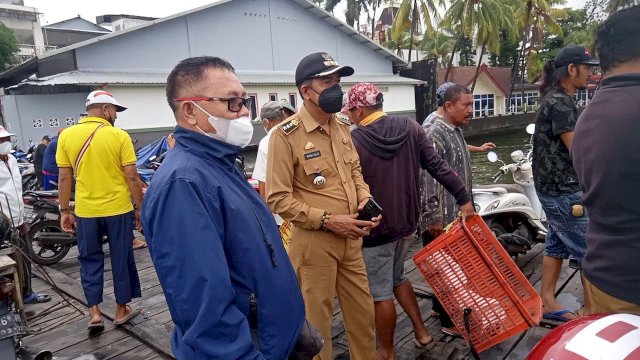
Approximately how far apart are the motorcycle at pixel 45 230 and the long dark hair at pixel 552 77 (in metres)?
5.46

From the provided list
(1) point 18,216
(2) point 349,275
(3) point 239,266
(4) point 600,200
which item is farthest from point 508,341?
(1) point 18,216

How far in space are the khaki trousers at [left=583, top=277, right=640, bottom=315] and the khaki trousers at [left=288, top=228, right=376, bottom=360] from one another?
118cm

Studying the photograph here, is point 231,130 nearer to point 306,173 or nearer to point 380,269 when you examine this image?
point 306,173

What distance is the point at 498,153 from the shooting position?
800 inches

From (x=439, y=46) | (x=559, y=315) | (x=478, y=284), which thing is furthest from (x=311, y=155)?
(x=439, y=46)

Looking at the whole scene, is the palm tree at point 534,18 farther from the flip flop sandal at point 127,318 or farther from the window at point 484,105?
the flip flop sandal at point 127,318

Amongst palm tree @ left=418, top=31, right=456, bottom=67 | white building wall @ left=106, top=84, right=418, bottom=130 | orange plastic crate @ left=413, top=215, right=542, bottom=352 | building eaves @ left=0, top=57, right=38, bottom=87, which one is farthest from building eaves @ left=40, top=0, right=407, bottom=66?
palm tree @ left=418, top=31, right=456, bottom=67

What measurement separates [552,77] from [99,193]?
11.7 ft

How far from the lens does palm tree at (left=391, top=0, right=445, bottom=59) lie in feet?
86.2

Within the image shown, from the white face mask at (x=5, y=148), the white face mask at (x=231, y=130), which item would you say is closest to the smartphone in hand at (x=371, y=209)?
the white face mask at (x=231, y=130)

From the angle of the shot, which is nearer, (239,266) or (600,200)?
(239,266)

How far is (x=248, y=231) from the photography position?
61.4 inches

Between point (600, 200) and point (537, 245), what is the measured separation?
3754 mm

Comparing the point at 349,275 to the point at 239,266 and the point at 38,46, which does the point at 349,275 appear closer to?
the point at 239,266
